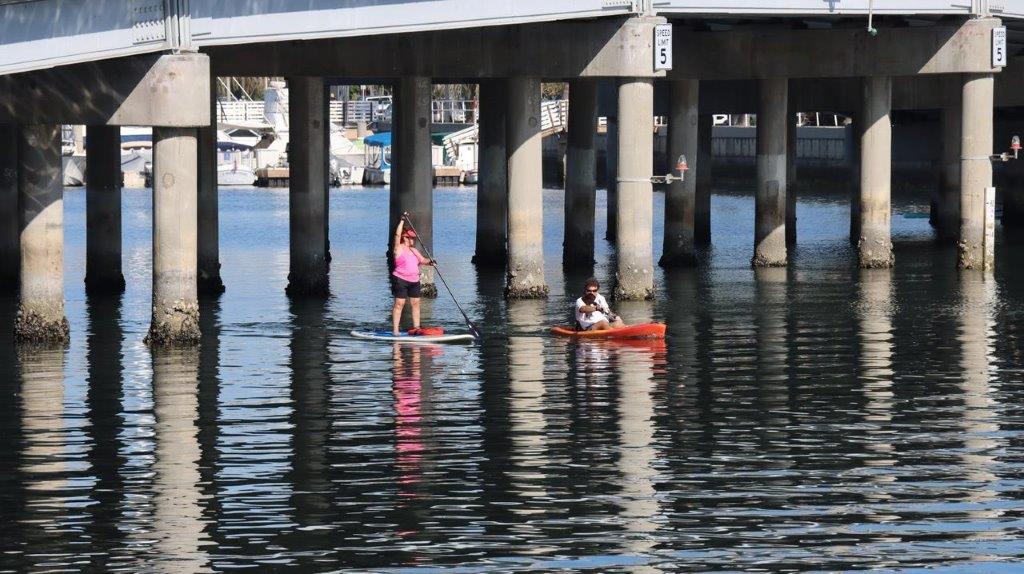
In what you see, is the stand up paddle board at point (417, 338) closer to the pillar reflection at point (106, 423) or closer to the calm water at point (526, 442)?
the calm water at point (526, 442)

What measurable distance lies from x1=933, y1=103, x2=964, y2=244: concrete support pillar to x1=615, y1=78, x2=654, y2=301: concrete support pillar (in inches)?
872

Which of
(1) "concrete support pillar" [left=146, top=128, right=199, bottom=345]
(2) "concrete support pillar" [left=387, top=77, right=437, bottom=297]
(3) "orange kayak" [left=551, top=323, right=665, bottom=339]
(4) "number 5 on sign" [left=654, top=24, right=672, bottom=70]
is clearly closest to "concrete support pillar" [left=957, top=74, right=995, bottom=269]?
(4) "number 5 on sign" [left=654, top=24, right=672, bottom=70]

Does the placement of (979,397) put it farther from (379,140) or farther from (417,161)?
(379,140)

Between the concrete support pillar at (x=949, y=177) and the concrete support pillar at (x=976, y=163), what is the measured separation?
41.1 feet

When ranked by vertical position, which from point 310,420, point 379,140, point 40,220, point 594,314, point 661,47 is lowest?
point 310,420

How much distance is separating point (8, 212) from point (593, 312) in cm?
1430

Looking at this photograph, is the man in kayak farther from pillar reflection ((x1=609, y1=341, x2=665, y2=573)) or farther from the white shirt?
pillar reflection ((x1=609, y1=341, x2=665, y2=573))

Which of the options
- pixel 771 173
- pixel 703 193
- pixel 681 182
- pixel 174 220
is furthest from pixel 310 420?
pixel 703 193

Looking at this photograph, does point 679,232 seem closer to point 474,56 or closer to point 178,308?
point 474,56

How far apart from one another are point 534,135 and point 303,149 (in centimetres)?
533

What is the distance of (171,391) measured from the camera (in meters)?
25.9

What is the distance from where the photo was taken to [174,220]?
29.8 meters

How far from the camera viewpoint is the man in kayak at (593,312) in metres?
31.8

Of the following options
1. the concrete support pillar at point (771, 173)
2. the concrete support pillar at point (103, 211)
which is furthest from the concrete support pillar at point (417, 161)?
the concrete support pillar at point (771, 173)
